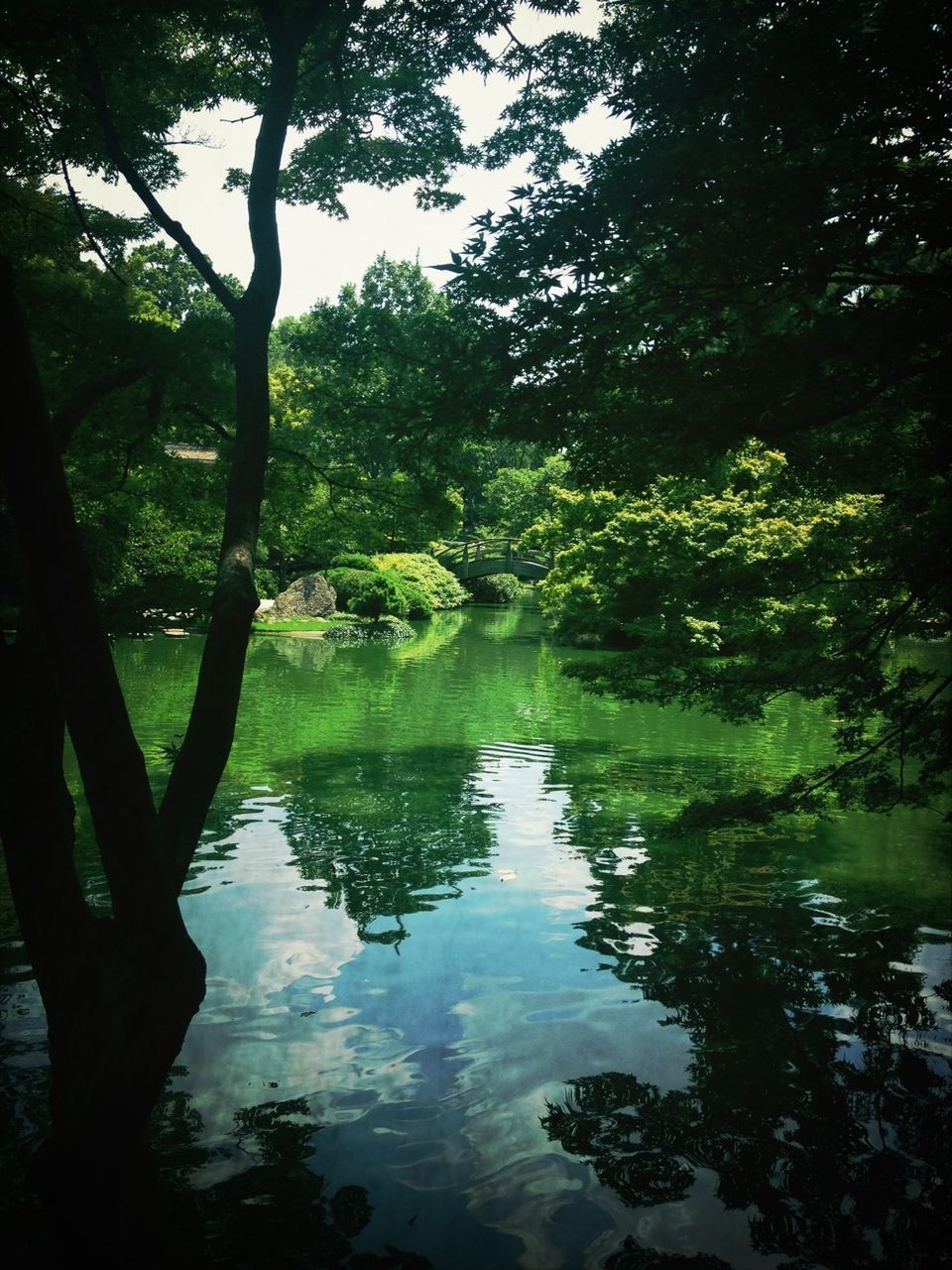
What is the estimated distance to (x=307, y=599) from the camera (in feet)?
103

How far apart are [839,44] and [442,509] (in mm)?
4116

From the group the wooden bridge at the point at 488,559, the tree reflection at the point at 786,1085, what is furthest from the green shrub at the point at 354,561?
the tree reflection at the point at 786,1085

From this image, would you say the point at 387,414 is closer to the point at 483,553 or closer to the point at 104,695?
the point at 104,695

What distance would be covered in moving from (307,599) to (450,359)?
2600cm

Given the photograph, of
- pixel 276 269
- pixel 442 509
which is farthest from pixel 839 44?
pixel 442 509

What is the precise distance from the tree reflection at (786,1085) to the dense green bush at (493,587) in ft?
127

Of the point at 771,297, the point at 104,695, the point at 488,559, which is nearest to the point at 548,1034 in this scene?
the point at 104,695

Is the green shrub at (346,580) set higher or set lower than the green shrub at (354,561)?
lower

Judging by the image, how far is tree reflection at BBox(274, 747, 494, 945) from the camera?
7.89 m

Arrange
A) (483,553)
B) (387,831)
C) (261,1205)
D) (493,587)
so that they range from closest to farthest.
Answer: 1. (261,1205)
2. (387,831)
3. (483,553)
4. (493,587)

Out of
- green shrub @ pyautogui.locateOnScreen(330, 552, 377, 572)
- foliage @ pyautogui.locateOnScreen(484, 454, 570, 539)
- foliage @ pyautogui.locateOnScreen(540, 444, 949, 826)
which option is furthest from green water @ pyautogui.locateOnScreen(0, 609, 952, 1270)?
foliage @ pyautogui.locateOnScreen(484, 454, 570, 539)

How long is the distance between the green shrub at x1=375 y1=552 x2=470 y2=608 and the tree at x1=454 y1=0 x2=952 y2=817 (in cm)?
2783

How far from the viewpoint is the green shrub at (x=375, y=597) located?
31.0 m

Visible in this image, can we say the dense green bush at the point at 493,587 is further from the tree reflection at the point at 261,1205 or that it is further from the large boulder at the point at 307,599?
the tree reflection at the point at 261,1205
